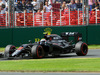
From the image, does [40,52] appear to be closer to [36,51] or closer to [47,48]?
[36,51]

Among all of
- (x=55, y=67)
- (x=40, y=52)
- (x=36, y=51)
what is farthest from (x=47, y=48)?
(x=55, y=67)

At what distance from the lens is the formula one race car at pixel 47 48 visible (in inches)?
598

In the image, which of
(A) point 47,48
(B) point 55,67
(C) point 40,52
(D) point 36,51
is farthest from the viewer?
(A) point 47,48

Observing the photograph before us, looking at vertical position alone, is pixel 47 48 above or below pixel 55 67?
above

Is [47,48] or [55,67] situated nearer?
[55,67]

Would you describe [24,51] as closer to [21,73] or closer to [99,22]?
[21,73]

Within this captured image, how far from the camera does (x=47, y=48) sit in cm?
1614

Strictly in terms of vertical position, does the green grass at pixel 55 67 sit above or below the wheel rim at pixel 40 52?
below

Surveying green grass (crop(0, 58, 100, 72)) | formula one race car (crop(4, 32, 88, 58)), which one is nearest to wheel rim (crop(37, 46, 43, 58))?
formula one race car (crop(4, 32, 88, 58))

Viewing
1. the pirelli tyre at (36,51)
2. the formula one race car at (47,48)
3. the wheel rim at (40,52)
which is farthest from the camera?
the wheel rim at (40,52)

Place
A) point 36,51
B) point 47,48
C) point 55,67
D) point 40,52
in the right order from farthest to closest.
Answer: point 47,48 → point 40,52 → point 36,51 → point 55,67

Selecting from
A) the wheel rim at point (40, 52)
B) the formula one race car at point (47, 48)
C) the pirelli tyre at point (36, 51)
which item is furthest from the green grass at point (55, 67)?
the wheel rim at point (40, 52)

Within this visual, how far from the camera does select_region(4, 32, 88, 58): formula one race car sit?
15.2m

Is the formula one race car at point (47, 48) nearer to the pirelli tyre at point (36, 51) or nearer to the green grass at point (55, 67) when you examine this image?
the pirelli tyre at point (36, 51)
